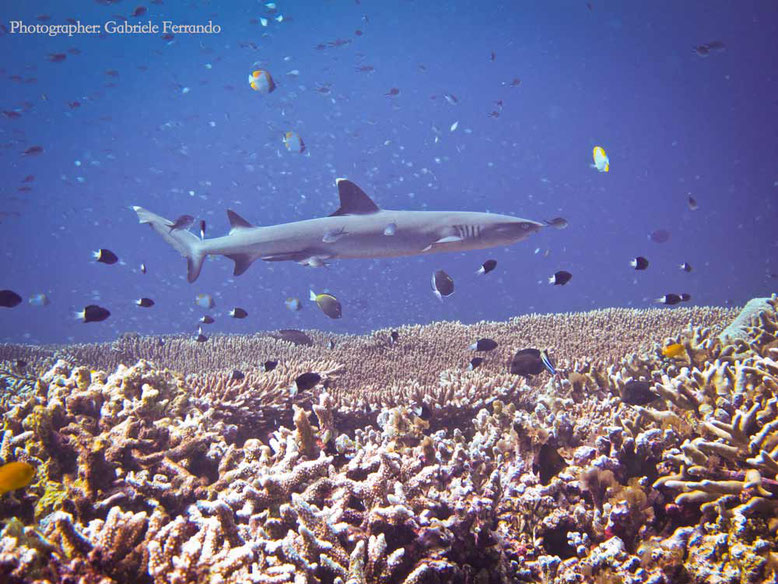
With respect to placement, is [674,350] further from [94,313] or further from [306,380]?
[94,313]

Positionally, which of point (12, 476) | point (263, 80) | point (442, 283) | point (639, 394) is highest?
point (263, 80)

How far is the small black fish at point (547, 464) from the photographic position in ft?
10.1

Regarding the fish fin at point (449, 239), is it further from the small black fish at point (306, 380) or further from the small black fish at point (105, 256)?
the small black fish at point (105, 256)

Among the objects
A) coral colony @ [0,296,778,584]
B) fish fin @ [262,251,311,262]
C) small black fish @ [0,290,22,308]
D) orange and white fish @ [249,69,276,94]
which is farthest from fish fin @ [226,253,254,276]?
orange and white fish @ [249,69,276,94]

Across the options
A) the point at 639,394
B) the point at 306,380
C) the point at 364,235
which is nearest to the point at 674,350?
the point at 639,394

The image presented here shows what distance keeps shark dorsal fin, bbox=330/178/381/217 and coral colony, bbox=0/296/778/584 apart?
3.60 m

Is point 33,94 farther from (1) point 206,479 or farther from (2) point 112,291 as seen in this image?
(1) point 206,479

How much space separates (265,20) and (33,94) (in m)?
69.3

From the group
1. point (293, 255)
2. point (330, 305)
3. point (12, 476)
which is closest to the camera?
point (12, 476)

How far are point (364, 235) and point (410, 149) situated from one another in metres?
98.6

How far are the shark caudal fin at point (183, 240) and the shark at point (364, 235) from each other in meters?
0.81

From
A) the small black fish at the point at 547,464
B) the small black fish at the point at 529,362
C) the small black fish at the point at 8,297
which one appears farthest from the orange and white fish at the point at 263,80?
the small black fish at the point at 547,464

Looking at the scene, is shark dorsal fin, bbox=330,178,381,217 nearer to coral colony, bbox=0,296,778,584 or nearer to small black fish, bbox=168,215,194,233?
small black fish, bbox=168,215,194,233

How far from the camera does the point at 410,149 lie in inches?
3893
